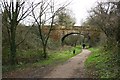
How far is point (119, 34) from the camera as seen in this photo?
722 inches

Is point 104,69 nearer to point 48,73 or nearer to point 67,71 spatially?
point 67,71

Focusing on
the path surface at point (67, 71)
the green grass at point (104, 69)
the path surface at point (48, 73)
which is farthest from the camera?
the path surface at point (48, 73)

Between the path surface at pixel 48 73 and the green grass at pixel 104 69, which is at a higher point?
the green grass at pixel 104 69

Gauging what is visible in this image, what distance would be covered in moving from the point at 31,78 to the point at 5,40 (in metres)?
9.82

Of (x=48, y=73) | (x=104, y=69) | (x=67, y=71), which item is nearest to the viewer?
(x=104, y=69)

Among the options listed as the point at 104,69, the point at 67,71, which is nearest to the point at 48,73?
the point at 67,71

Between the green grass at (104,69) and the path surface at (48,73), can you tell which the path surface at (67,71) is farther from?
the green grass at (104,69)

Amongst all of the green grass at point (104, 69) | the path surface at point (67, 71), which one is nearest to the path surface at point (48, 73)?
the path surface at point (67, 71)

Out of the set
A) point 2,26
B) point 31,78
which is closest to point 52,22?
point 2,26

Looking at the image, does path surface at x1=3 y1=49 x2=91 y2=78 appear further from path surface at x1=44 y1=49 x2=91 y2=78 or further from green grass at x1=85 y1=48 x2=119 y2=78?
green grass at x1=85 y1=48 x2=119 y2=78

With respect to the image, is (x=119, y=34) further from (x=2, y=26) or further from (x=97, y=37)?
(x=97, y=37)

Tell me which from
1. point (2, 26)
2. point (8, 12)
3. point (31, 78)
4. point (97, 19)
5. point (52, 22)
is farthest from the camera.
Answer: point (97, 19)

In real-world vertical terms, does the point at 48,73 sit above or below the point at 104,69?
below

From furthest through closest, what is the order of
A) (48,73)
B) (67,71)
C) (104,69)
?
1. (67,71)
2. (48,73)
3. (104,69)
